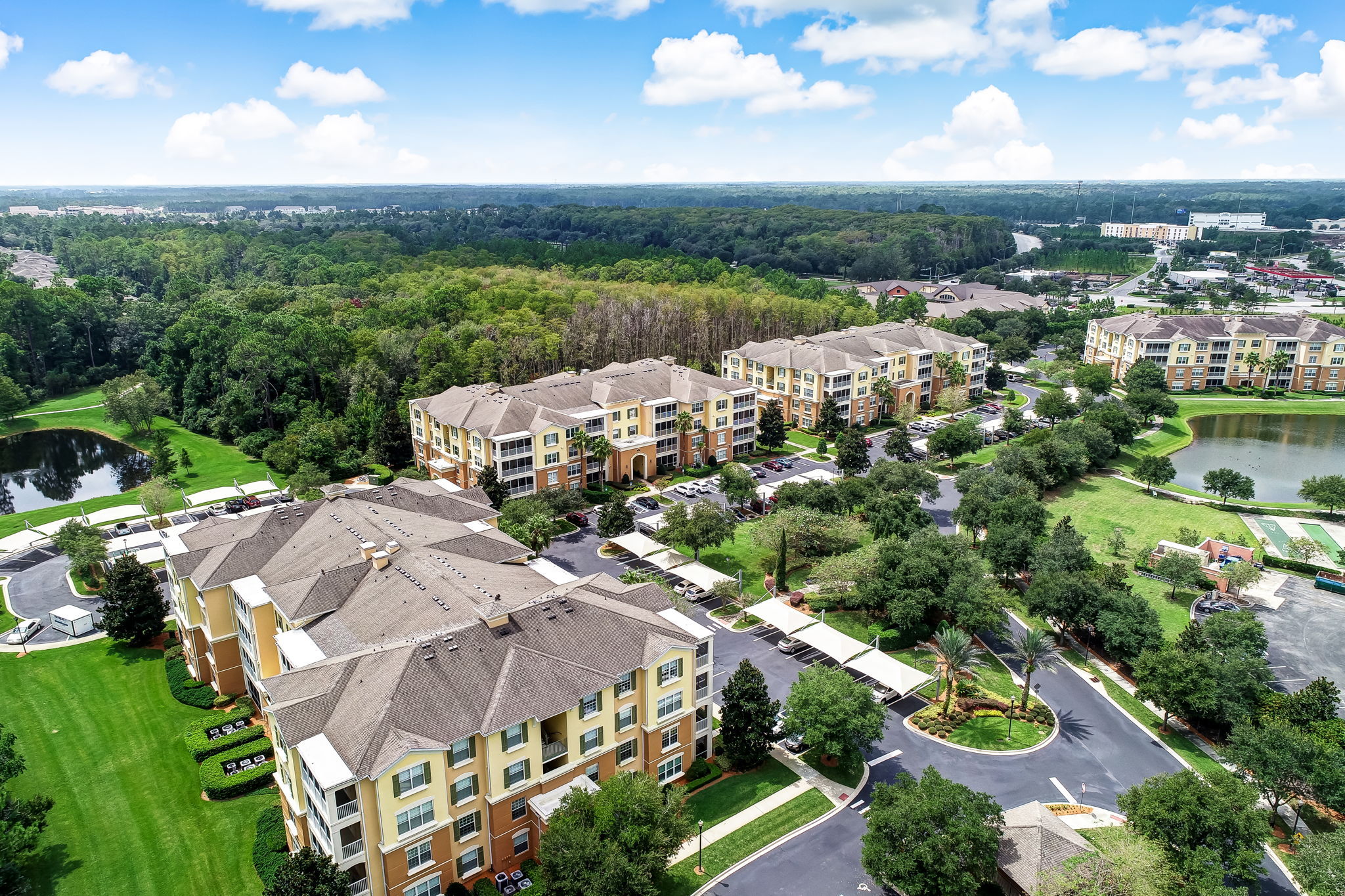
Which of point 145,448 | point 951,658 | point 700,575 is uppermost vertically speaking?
point 951,658

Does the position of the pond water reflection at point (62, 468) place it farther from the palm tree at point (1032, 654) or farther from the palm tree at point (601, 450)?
the palm tree at point (1032, 654)

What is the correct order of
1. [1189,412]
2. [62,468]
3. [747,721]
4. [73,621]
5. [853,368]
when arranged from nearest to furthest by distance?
[747,721] < [73,621] < [62,468] < [853,368] < [1189,412]

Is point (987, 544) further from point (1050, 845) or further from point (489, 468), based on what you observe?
point (489, 468)

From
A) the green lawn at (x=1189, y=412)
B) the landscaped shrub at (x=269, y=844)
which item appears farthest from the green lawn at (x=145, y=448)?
the green lawn at (x=1189, y=412)

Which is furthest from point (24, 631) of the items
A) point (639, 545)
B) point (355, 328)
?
point (355, 328)

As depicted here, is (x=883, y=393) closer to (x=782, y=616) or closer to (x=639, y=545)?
(x=639, y=545)

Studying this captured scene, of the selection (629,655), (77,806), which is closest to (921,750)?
(629,655)

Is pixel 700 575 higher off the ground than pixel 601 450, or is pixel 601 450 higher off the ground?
pixel 601 450
